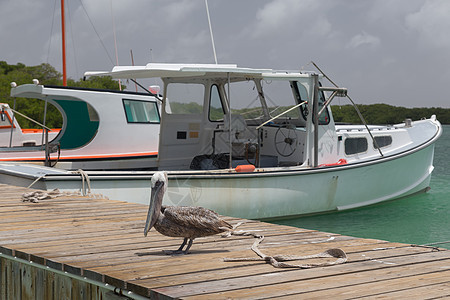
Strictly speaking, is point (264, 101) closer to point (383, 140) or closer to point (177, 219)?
point (383, 140)

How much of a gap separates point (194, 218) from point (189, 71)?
5.56 meters

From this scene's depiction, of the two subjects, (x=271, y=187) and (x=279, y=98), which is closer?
(x=271, y=187)

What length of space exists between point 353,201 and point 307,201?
1488 mm

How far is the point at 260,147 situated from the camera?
1141 centimetres

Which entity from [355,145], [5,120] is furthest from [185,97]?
[5,120]

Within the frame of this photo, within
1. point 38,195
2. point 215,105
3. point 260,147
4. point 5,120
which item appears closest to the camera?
point 38,195

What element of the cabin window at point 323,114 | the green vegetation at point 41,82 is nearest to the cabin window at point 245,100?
the cabin window at point 323,114

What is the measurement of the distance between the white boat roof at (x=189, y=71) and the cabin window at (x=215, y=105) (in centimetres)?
68

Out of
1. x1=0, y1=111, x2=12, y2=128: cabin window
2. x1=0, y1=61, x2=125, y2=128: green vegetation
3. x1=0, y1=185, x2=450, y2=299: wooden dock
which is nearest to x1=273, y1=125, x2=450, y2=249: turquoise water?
x1=0, y1=185, x2=450, y2=299: wooden dock

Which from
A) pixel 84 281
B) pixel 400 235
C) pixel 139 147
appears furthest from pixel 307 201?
pixel 84 281

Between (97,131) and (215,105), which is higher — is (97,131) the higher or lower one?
the lower one

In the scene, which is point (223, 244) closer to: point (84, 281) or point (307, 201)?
point (84, 281)

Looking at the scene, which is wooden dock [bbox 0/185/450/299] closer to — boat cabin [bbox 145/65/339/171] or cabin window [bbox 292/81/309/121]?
boat cabin [bbox 145/65/339/171]

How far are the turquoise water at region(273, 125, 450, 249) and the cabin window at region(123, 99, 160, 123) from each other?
5115 millimetres
